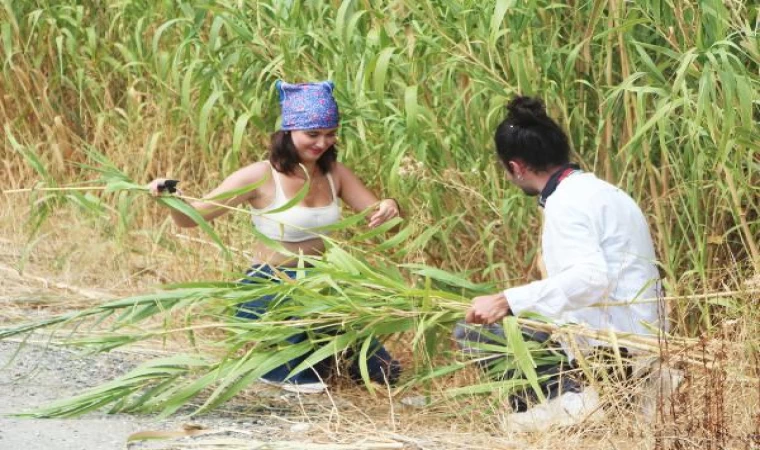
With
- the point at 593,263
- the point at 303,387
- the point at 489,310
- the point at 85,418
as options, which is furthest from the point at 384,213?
the point at 85,418

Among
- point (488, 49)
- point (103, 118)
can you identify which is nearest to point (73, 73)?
point (103, 118)

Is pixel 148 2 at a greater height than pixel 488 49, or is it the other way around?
pixel 488 49

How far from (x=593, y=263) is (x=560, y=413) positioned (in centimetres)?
41

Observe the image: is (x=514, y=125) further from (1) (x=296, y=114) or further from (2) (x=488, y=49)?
(1) (x=296, y=114)

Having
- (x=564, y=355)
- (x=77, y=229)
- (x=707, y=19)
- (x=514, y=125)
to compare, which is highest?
(x=707, y=19)

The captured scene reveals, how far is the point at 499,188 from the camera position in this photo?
197 inches

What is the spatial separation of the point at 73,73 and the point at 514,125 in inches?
156

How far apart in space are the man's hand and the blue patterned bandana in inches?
44.6

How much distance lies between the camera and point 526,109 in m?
4.24

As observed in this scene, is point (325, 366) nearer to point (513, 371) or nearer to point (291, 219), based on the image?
point (291, 219)

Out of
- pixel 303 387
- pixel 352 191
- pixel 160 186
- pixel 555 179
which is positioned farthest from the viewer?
pixel 352 191

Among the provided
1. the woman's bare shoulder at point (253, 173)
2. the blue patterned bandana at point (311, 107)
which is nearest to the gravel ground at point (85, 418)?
the woman's bare shoulder at point (253, 173)

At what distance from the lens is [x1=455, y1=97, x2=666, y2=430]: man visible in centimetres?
395

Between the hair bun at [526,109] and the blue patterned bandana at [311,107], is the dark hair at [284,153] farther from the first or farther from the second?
the hair bun at [526,109]
